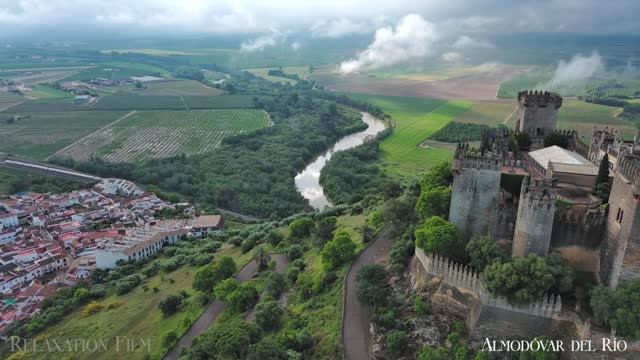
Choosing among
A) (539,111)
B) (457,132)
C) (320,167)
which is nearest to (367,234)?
(539,111)

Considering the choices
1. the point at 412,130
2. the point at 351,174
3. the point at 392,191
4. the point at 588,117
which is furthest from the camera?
the point at 412,130

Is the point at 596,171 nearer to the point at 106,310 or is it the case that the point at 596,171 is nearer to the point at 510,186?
the point at 510,186

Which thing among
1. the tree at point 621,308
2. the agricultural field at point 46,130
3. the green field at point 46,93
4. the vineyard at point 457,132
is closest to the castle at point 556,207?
the tree at point 621,308

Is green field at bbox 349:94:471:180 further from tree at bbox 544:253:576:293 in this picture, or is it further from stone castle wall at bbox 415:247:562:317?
tree at bbox 544:253:576:293

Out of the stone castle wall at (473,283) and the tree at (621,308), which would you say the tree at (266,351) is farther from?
the tree at (621,308)

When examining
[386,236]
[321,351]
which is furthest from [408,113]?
[321,351]

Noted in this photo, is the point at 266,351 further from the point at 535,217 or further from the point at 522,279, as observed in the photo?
the point at 535,217
